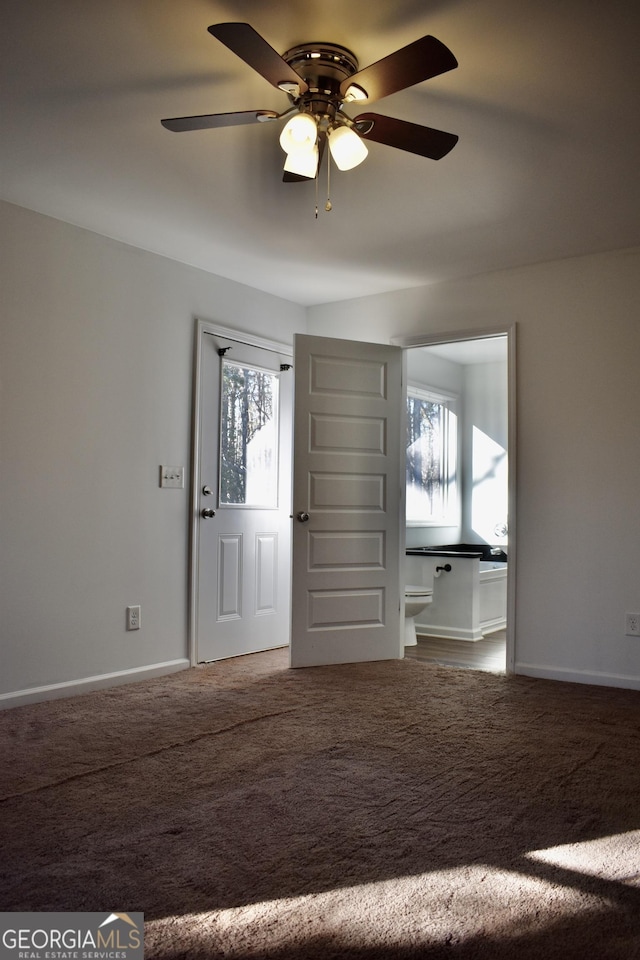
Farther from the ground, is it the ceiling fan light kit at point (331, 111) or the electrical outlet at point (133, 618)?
the ceiling fan light kit at point (331, 111)

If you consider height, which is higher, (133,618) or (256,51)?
(256,51)

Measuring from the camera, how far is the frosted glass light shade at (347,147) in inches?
97.4

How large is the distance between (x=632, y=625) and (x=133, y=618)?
2755 millimetres

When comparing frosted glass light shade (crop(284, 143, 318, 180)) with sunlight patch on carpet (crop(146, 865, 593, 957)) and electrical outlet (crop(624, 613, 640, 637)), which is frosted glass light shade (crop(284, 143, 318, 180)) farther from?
electrical outlet (crop(624, 613, 640, 637))

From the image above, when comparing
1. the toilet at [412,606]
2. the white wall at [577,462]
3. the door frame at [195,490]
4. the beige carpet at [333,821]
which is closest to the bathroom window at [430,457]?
the toilet at [412,606]

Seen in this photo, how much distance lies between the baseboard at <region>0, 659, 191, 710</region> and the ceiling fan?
8.74 feet

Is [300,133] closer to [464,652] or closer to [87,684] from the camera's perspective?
[87,684]

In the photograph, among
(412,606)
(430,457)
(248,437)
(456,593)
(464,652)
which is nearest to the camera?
(248,437)

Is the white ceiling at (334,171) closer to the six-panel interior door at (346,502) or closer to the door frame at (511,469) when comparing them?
the door frame at (511,469)

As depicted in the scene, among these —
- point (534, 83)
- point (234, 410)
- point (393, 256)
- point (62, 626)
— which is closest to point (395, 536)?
point (234, 410)

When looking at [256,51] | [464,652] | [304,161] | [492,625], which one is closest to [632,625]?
[464,652]

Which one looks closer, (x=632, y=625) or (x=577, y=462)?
(x=632, y=625)

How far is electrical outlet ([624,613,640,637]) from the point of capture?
4.00 m

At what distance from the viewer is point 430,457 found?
22.8 ft
